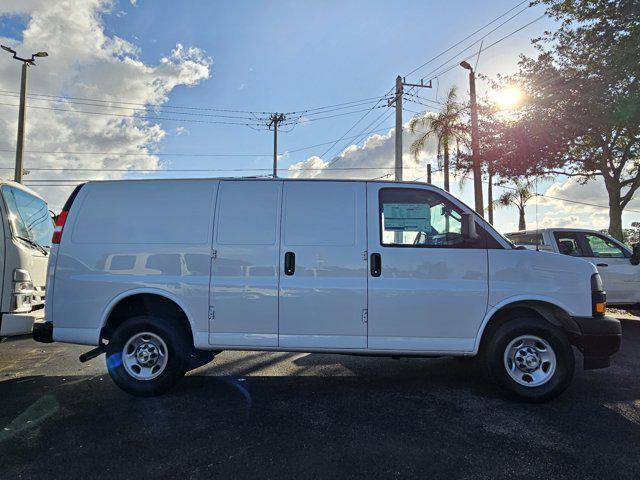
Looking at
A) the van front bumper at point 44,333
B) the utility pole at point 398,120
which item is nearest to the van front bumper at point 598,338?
the van front bumper at point 44,333

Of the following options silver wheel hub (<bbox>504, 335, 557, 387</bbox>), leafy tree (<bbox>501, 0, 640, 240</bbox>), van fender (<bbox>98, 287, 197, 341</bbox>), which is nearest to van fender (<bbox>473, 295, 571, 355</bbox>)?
silver wheel hub (<bbox>504, 335, 557, 387</bbox>)

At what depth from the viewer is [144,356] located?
A: 4.61 metres

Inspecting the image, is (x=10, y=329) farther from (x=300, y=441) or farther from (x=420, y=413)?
Result: (x=420, y=413)

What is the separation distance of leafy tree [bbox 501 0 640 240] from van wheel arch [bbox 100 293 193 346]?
13.9 m

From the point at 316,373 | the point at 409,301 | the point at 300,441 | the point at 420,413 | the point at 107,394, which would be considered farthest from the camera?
the point at 316,373

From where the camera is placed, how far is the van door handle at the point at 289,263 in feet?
14.7

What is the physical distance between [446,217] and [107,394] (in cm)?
407

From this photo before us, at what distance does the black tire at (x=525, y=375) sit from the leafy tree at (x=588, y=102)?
11636 mm

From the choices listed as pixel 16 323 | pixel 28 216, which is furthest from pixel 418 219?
pixel 28 216

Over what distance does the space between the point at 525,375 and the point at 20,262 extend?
5671 mm

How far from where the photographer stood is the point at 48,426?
383cm

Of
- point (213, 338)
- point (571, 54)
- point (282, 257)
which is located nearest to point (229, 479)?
Result: point (213, 338)

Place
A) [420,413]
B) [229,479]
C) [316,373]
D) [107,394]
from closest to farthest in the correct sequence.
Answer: [229,479], [420,413], [107,394], [316,373]

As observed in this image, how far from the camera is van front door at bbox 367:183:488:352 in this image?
14.5 feet
